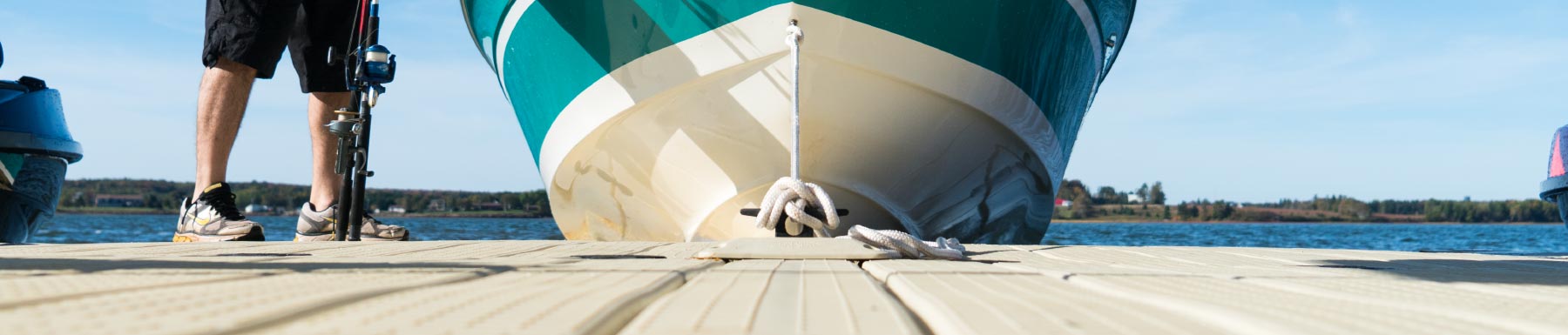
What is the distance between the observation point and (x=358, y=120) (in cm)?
307

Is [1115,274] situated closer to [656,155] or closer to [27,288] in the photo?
[27,288]

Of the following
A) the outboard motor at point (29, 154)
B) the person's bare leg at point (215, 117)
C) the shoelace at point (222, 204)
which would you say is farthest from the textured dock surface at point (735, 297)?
the outboard motor at point (29, 154)

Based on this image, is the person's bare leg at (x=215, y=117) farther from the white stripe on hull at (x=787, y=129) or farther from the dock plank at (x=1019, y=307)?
the dock plank at (x=1019, y=307)

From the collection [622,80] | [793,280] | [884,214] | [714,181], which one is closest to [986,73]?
[884,214]

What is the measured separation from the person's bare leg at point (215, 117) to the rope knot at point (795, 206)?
1552mm

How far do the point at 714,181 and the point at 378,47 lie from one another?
1.12 metres

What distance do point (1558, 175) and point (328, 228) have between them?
224 inches

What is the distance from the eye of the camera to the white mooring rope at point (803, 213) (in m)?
2.02

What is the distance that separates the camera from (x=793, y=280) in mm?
1250

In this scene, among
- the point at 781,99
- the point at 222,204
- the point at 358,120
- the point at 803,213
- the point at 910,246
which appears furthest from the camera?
the point at 781,99

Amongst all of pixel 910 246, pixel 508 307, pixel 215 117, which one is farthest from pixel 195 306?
pixel 215 117

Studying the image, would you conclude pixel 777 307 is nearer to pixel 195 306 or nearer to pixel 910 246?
pixel 195 306

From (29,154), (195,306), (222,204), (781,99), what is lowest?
(195,306)

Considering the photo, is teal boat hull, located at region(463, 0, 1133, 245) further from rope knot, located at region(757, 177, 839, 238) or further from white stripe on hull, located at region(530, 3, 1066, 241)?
rope knot, located at region(757, 177, 839, 238)
